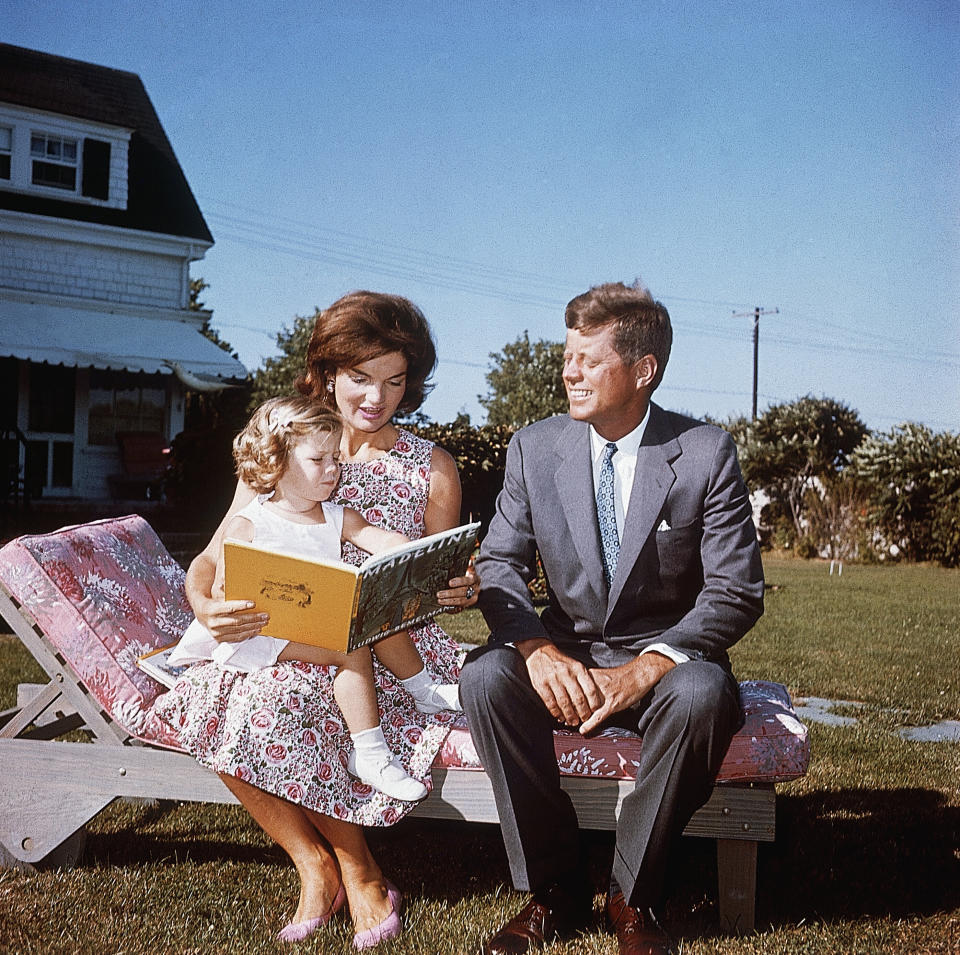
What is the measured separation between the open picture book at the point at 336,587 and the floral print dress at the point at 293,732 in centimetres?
23

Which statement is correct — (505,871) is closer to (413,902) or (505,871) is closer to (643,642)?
(413,902)

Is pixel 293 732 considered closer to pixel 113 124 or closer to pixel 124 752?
pixel 124 752

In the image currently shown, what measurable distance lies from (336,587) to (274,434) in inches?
29.2

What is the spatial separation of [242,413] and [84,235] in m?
6.07

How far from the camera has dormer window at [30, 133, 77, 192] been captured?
19.3m

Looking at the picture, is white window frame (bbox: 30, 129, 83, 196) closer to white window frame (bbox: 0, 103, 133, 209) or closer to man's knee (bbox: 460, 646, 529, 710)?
white window frame (bbox: 0, 103, 133, 209)

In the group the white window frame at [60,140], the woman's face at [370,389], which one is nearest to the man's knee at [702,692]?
the woman's face at [370,389]

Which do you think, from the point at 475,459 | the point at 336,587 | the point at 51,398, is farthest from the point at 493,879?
the point at 51,398

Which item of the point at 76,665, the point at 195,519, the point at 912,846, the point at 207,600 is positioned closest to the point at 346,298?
the point at 207,600

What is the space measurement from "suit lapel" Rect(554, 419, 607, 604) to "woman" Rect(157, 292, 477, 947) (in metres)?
0.42

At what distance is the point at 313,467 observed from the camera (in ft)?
11.3

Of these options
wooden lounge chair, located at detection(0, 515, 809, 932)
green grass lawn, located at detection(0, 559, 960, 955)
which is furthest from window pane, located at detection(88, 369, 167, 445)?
wooden lounge chair, located at detection(0, 515, 809, 932)

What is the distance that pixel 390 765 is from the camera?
3238 mm

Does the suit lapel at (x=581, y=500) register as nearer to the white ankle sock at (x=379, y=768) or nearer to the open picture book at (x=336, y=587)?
the open picture book at (x=336, y=587)
